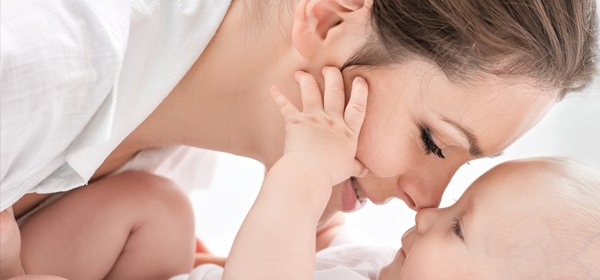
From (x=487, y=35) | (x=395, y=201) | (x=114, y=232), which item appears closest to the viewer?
(x=487, y=35)

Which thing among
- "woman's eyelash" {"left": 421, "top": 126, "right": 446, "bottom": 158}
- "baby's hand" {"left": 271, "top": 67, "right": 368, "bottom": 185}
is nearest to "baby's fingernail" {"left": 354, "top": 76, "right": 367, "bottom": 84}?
"baby's hand" {"left": 271, "top": 67, "right": 368, "bottom": 185}

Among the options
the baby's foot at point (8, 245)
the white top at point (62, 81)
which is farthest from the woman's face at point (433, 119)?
the baby's foot at point (8, 245)

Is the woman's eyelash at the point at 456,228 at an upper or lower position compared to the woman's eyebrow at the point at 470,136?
lower

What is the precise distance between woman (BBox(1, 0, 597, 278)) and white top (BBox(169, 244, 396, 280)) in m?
0.12

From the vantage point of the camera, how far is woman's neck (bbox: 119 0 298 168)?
1298 mm

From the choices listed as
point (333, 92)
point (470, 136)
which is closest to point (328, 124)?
point (333, 92)

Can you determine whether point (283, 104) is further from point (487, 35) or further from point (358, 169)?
point (487, 35)

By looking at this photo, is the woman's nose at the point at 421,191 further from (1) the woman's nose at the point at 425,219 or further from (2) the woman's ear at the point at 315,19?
(2) the woman's ear at the point at 315,19

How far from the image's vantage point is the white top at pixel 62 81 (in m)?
0.96

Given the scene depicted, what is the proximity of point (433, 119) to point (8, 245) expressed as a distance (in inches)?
22.9

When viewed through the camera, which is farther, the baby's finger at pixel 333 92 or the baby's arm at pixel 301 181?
the baby's finger at pixel 333 92

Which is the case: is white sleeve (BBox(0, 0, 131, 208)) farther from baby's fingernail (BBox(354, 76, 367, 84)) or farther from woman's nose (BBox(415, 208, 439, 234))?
woman's nose (BBox(415, 208, 439, 234))

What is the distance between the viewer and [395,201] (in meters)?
1.91

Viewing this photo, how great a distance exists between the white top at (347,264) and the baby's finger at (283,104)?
0.83ft
